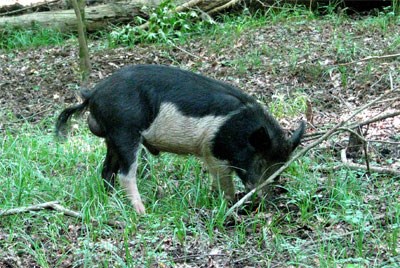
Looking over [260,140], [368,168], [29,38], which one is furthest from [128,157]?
[29,38]

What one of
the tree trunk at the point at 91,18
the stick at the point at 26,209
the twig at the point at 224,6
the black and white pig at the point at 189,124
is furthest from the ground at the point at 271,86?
the twig at the point at 224,6

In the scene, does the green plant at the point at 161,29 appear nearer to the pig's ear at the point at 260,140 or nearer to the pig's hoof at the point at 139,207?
the pig's ear at the point at 260,140

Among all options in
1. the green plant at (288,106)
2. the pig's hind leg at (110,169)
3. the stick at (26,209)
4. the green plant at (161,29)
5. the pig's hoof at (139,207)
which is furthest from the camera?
the green plant at (161,29)

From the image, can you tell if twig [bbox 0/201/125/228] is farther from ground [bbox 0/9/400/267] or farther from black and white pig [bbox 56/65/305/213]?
black and white pig [bbox 56/65/305/213]

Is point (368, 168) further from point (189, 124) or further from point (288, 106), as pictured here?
point (288, 106)

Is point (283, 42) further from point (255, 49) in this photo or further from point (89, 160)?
point (89, 160)

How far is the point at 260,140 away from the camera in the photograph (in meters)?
6.73

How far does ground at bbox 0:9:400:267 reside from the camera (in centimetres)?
562

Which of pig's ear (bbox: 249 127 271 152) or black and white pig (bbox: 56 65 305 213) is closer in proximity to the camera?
pig's ear (bbox: 249 127 271 152)

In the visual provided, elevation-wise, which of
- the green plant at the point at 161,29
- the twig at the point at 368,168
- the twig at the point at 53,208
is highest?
the twig at the point at 53,208

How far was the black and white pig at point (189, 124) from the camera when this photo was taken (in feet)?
22.2

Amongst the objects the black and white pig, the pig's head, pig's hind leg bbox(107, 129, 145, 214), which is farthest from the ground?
pig's hind leg bbox(107, 129, 145, 214)

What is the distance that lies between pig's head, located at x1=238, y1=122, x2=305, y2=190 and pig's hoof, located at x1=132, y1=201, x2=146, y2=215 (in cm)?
103

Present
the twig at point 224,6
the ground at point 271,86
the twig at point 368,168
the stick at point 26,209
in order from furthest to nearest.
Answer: the twig at point 224,6
the twig at point 368,168
the stick at point 26,209
the ground at point 271,86
